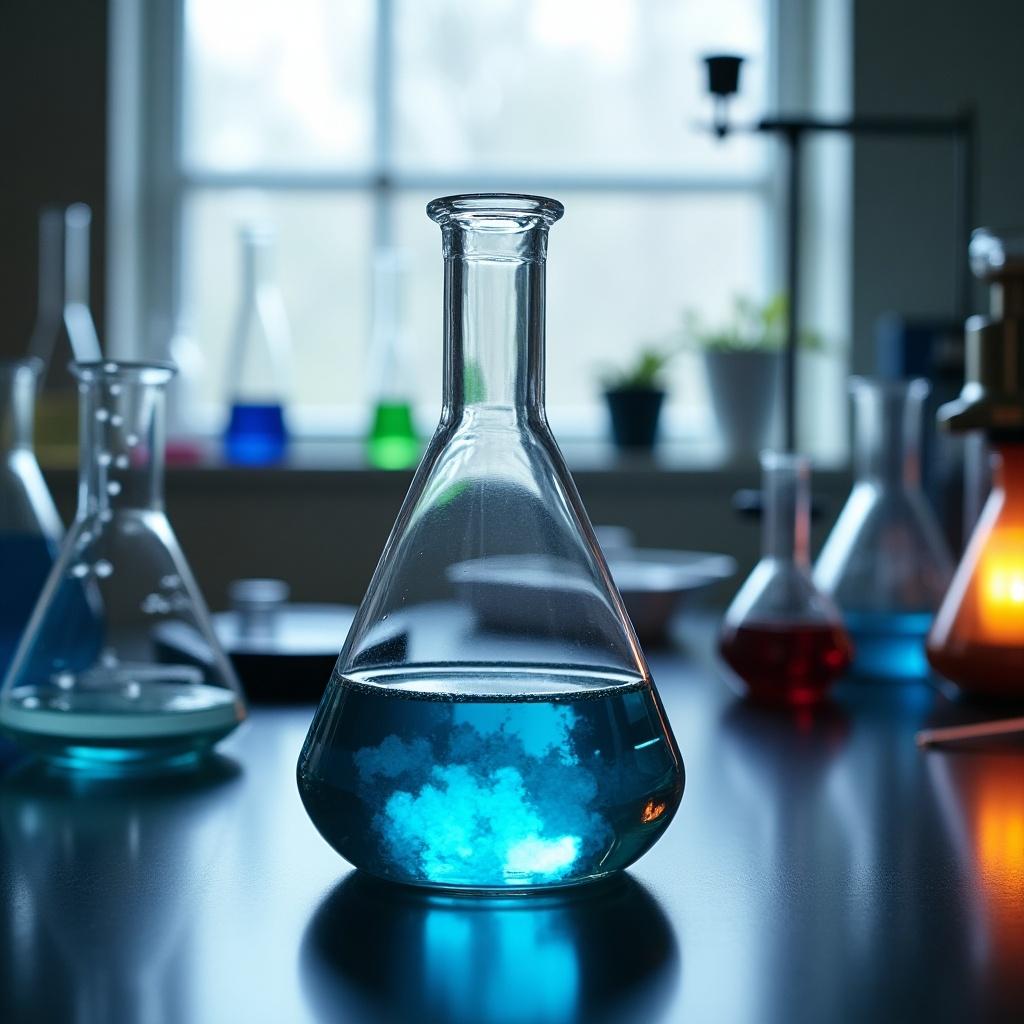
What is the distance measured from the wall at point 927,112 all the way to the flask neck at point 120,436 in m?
2.29

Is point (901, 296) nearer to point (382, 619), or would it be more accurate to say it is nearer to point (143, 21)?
point (143, 21)

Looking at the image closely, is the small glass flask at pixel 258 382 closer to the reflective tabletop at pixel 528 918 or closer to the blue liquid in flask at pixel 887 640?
the blue liquid in flask at pixel 887 640

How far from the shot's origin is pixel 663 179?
3.09m

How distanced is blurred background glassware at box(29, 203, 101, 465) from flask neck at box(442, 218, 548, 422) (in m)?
2.17

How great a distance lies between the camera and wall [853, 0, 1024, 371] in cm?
279

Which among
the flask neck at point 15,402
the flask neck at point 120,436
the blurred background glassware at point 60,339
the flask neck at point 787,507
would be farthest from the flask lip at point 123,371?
the blurred background glassware at point 60,339

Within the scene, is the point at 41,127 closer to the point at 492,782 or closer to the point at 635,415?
the point at 635,415

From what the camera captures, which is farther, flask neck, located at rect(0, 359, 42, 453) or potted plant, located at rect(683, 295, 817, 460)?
potted plant, located at rect(683, 295, 817, 460)

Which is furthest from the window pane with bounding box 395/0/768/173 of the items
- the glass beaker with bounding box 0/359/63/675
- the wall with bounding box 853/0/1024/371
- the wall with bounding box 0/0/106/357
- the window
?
the glass beaker with bounding box 0/359/63/675

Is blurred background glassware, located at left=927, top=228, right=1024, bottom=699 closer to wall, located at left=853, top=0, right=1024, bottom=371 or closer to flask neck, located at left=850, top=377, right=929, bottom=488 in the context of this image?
flask neck, located at left=850, top=377, right=929, bottom=488

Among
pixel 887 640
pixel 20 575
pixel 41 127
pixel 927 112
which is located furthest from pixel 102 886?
pixel 927 112

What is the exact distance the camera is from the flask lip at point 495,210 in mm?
508

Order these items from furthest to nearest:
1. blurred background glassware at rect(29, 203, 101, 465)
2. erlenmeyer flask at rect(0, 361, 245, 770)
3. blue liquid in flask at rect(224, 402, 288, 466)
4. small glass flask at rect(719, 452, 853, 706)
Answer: blue liquid in flask at rect(224, 402, 288, 466), blurred background glassware at rect(29, 203, 101, 465), small glass flask at rect(719, 452, 853, 706), erlenmeyer flask at rect(0, 361, 245, 770)

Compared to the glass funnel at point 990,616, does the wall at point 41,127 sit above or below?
above
